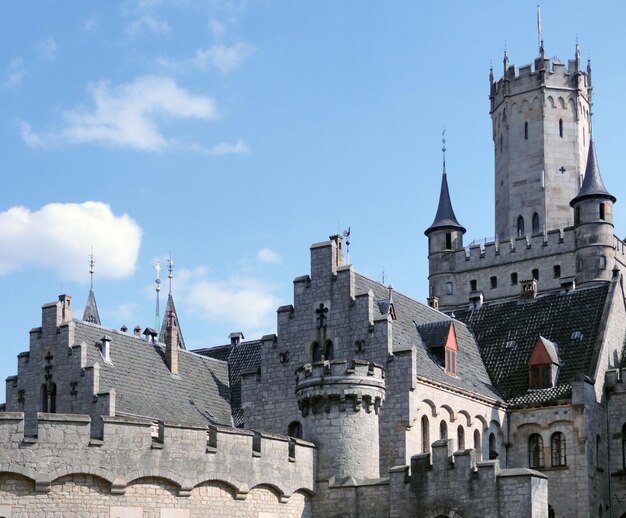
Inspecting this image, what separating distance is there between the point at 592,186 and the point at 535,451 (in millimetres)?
29041

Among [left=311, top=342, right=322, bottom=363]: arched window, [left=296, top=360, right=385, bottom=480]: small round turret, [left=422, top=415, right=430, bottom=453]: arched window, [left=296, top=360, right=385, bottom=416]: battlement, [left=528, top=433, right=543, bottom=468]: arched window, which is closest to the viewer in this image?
[left=296, top=360, right=385, bottom=480]: small round turret

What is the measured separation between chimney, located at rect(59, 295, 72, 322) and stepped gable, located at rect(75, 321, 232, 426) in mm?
1105

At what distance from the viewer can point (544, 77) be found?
275 ft

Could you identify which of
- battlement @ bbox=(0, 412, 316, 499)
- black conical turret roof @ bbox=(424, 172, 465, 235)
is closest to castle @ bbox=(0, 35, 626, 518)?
battlement @ bbox=(0, 412, 316, 499)

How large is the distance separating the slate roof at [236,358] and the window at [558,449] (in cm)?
1362

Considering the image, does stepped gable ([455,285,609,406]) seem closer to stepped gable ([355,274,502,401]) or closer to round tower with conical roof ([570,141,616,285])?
stepped gable ([355,274,502,401])

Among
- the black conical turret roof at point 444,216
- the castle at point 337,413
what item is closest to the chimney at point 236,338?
the castle at point 337,413

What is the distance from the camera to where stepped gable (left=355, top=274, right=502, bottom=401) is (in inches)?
1916

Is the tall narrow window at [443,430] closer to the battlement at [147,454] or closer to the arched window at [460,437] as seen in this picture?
the arched window at [460,437]

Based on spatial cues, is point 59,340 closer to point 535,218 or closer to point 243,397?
point 243,397

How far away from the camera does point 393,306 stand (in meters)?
51.2

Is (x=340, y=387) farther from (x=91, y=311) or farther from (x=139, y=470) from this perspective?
(x=91, y=311)

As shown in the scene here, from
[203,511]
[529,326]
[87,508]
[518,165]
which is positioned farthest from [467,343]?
[518,165]

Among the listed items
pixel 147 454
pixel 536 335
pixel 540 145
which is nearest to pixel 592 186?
pixel 540 145
